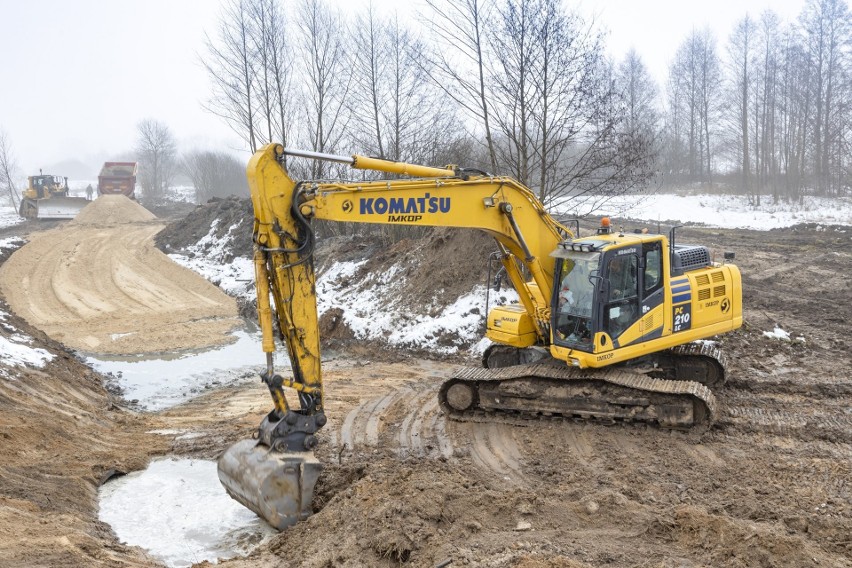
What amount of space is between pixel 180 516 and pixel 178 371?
255 inches

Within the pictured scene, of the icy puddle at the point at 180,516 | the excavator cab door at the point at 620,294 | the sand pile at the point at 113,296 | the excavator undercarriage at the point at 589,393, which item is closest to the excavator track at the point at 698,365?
the excavator undercarriage at the point at 589,393

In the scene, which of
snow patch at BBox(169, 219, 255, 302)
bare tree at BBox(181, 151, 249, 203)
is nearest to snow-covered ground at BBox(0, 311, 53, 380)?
snow patch at BBox(169, 219, 255, 302)

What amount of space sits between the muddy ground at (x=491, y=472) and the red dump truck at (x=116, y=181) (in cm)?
4611

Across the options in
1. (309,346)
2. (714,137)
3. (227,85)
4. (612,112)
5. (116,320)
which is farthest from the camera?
(714,137)

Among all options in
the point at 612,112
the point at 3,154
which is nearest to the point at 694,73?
the point at 612,112

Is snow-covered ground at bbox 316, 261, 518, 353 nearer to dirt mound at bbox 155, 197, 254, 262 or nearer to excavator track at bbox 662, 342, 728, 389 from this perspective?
excavator track at bbox 662, 342, 728, 389

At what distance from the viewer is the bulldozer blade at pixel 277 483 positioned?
7.00m

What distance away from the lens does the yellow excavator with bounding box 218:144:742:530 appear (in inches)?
282

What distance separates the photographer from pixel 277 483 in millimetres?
6996

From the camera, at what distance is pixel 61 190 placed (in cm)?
5047

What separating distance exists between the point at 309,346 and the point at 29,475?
11.4 feet

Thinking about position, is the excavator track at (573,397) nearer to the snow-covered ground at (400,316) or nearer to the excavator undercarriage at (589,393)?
the excavator undercarriage at (589,393)

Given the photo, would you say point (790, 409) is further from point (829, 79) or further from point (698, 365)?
point (829, 79)

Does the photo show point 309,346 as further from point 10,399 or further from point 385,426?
point 10,399
